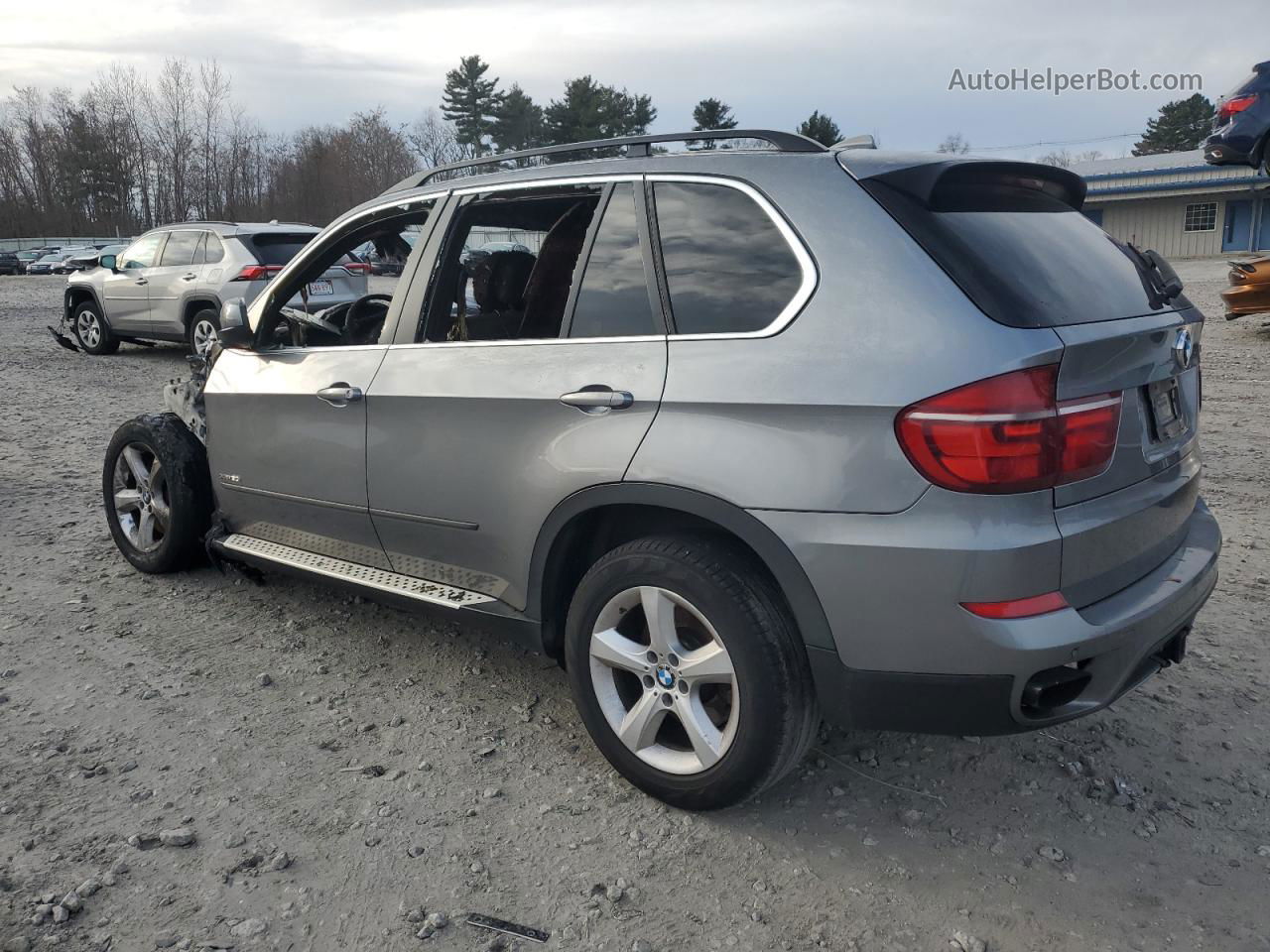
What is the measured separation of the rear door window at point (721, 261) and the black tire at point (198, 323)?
34.0 ft

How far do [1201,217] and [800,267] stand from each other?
4325cm

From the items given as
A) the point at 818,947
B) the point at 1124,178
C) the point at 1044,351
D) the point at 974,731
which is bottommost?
the point at 818,947

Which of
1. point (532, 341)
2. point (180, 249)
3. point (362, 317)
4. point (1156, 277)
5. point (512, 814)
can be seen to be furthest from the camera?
point (180, 249)

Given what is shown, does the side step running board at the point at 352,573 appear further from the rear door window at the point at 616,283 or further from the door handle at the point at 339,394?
the rear door window at the point at 616,283

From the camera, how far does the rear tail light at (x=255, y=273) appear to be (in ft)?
38.2

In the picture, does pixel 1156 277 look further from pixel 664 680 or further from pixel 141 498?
pixel 141 498

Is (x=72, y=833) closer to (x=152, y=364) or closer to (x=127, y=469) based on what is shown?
(x=127, y=469)

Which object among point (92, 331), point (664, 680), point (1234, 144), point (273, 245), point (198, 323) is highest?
point (1234, 144)

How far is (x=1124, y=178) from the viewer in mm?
39062

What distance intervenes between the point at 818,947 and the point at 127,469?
13.2ft

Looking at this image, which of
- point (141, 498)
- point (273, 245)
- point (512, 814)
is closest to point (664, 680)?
point (512, 814)

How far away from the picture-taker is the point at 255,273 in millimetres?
11648

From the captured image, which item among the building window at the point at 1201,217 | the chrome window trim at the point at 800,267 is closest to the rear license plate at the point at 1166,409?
the chrome window trim at the point at 800,267

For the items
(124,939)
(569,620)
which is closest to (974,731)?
(569,620)
